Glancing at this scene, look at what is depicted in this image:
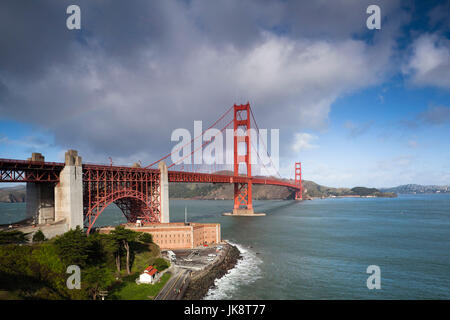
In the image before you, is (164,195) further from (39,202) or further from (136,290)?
(136,290)

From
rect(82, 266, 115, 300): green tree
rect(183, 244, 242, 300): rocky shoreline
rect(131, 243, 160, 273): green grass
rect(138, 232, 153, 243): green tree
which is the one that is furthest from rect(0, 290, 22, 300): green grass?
rect(138, 232, 153, 243): green tree

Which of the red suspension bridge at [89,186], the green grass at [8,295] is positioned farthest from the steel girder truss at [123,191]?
the green grass at [8,295]

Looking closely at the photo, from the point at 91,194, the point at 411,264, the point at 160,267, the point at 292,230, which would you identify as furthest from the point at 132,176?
the point at 411,264

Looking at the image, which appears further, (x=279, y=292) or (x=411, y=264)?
(x=411, y=264)

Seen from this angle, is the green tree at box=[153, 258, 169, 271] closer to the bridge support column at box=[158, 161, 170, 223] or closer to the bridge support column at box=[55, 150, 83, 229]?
the bridge support column at box=[55, 150, 83, 229]

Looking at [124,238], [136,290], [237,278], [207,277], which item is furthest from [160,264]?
[237,278]

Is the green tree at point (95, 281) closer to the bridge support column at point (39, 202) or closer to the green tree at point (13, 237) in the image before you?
the green tree at point (13, 237)
